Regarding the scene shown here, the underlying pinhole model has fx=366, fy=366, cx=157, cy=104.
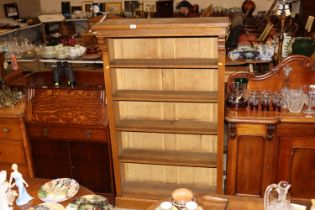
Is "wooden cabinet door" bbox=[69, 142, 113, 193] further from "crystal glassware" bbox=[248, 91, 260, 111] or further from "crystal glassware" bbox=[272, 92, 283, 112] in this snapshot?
"crystal glassware" bbox=[272, 92, 283, 112]

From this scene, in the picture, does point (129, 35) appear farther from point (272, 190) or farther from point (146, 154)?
point (272, 190)

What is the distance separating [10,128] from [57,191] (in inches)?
42.8

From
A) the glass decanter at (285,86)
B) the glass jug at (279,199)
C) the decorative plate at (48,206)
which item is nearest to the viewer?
the glass jug at (279,199)

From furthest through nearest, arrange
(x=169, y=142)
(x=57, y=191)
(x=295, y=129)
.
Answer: (x=169, y=142) → (x=295, y=129) → (x=57, y=191)

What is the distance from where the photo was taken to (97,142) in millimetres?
2914

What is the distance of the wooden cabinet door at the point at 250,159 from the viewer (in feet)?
8.65

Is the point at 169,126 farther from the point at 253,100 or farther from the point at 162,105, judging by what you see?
the point at 253,100

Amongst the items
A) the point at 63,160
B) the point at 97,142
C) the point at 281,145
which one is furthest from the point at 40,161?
the point at 281,145

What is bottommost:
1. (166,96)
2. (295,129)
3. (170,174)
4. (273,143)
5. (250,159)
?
(170,174)

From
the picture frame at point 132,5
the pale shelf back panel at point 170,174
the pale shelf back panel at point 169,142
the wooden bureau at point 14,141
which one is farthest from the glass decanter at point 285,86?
the picture frame at point 132,5

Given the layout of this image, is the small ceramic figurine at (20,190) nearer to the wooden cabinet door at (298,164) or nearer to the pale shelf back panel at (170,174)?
the pale shelf back panel at (170,174)

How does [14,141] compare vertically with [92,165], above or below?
above

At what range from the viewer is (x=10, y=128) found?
10.0ft

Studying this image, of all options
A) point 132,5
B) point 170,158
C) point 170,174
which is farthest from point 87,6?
point 170,158
